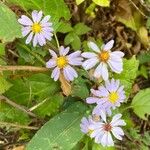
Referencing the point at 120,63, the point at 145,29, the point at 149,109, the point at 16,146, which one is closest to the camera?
the point at 120,63

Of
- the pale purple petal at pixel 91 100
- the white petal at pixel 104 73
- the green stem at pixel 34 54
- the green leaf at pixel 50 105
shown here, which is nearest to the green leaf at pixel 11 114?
the green leaf at pixel 50 105

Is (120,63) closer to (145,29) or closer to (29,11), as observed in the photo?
(29,11)

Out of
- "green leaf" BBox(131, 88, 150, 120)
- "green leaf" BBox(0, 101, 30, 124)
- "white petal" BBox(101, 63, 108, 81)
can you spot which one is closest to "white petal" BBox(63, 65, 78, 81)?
"white petal" BBox(101, 63, 108, 81)

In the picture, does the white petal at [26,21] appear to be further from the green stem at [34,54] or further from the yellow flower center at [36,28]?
the green stem at [34,54]

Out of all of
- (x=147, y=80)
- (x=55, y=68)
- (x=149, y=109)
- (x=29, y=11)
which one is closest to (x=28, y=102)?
(x=55, y=68)

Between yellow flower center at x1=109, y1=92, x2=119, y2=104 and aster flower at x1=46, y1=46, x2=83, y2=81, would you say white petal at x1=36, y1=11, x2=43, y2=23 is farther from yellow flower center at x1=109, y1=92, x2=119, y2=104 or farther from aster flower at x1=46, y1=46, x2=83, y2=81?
yellow flower center at x1=109, y1=92, x2=119, y2=104
